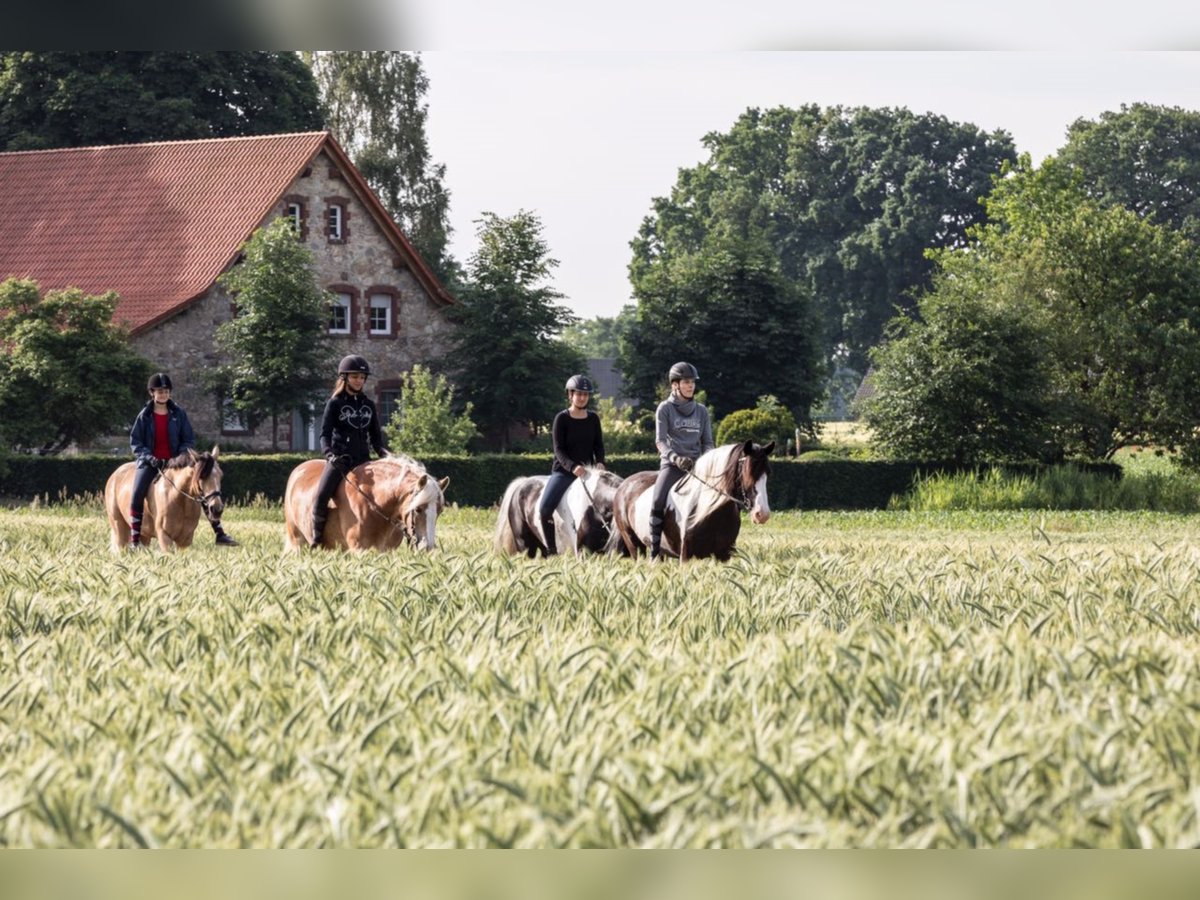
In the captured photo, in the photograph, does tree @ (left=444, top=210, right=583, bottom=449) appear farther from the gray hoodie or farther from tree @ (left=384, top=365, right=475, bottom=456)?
the gray hoodie

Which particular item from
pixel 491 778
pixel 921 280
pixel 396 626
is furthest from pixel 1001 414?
pixel 921 280

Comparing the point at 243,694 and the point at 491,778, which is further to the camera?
the point at 243,694

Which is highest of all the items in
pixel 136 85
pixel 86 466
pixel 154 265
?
pixel 136 85

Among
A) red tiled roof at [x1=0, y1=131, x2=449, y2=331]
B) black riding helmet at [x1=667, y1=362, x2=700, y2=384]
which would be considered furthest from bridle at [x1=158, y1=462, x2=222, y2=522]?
red tiled roof at [x1=0, y1=131, x2=449, y2=331]

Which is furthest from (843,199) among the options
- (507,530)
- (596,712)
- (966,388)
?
(596,712)

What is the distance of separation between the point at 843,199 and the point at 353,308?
47.5 metres

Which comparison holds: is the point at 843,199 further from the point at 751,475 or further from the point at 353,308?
the point at 751,475

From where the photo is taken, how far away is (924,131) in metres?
91.8

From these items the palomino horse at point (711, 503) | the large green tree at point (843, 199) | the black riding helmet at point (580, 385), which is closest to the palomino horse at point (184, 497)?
the black riding helmet at point (580, 385)

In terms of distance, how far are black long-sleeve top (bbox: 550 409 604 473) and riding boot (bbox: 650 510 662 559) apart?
1.11m

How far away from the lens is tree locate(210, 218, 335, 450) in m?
44.0

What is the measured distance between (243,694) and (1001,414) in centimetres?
3368

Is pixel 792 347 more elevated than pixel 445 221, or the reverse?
pixel 445 221

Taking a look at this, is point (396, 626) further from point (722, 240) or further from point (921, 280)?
point (921, 280)
